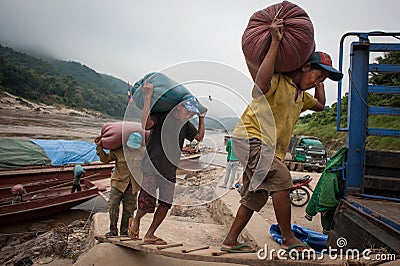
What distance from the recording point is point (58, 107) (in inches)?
2378

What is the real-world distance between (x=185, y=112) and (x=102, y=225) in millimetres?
2610

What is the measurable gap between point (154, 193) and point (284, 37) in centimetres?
170

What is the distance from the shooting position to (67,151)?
1290 cm

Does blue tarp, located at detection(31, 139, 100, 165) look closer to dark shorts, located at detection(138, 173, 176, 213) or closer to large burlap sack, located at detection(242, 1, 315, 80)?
dark shorts, located at detection(138, 173, 176, 213)

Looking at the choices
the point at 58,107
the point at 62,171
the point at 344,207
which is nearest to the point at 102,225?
the point at 344,207

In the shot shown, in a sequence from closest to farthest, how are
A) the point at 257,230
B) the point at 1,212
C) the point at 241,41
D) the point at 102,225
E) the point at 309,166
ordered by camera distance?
1. the point at 241,41
2. the point at 257,230
3. the point at 102,225
4. the point at 1,212
5. the point at 309,166

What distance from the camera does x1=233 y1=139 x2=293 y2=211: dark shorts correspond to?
184cm

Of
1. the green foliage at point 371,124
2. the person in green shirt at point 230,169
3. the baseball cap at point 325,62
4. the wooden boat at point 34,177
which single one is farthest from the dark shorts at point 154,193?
the green foliage at point 371,124

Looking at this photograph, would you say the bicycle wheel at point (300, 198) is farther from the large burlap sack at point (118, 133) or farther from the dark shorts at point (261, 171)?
the dark shorts at point (261, 171)

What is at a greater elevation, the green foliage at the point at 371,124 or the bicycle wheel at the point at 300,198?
the green foliage at the point at 371,124

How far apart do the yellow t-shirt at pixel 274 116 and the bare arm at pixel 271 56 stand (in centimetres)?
11

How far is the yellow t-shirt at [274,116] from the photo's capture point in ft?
6.21

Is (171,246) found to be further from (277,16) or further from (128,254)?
(277,16)

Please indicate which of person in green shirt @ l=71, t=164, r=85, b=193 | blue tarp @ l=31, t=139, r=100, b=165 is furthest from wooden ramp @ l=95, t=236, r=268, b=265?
blue tarp @ l=31, t=139, r=100, b=165
